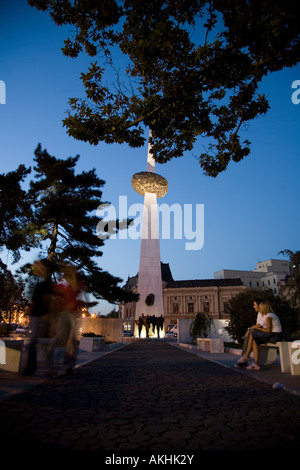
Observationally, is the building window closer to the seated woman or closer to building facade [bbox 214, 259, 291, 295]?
building facade [bbox 214, 259, 291, 295]

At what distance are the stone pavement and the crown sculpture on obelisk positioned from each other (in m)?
24.0

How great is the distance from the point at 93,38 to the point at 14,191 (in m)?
8.41

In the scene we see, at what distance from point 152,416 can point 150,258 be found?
2792cm

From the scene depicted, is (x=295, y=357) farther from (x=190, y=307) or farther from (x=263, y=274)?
(x=263, y=274)

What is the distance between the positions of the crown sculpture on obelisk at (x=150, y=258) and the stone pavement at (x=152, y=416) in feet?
78.9

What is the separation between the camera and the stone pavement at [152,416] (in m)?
2.52

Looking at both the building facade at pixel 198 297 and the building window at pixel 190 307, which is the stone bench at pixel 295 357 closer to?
the building facade at pixel 198 297

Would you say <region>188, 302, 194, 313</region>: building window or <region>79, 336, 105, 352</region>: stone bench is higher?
<region>188, 302, 194, 313</region>: building window

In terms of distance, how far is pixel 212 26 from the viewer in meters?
5.53

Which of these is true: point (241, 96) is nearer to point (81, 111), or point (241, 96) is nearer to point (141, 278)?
point (81, 111)

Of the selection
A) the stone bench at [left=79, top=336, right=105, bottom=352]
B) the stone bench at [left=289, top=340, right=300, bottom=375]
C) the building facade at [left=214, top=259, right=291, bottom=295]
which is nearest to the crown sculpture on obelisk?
the stone bench at [left=79, top=336, right=105, bottom=352]

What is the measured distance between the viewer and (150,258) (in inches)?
1229

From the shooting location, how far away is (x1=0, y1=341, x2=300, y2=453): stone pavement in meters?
2.52

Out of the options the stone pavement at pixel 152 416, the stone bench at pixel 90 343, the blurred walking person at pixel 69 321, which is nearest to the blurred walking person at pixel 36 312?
the blurred walking person at pixel 69 321
